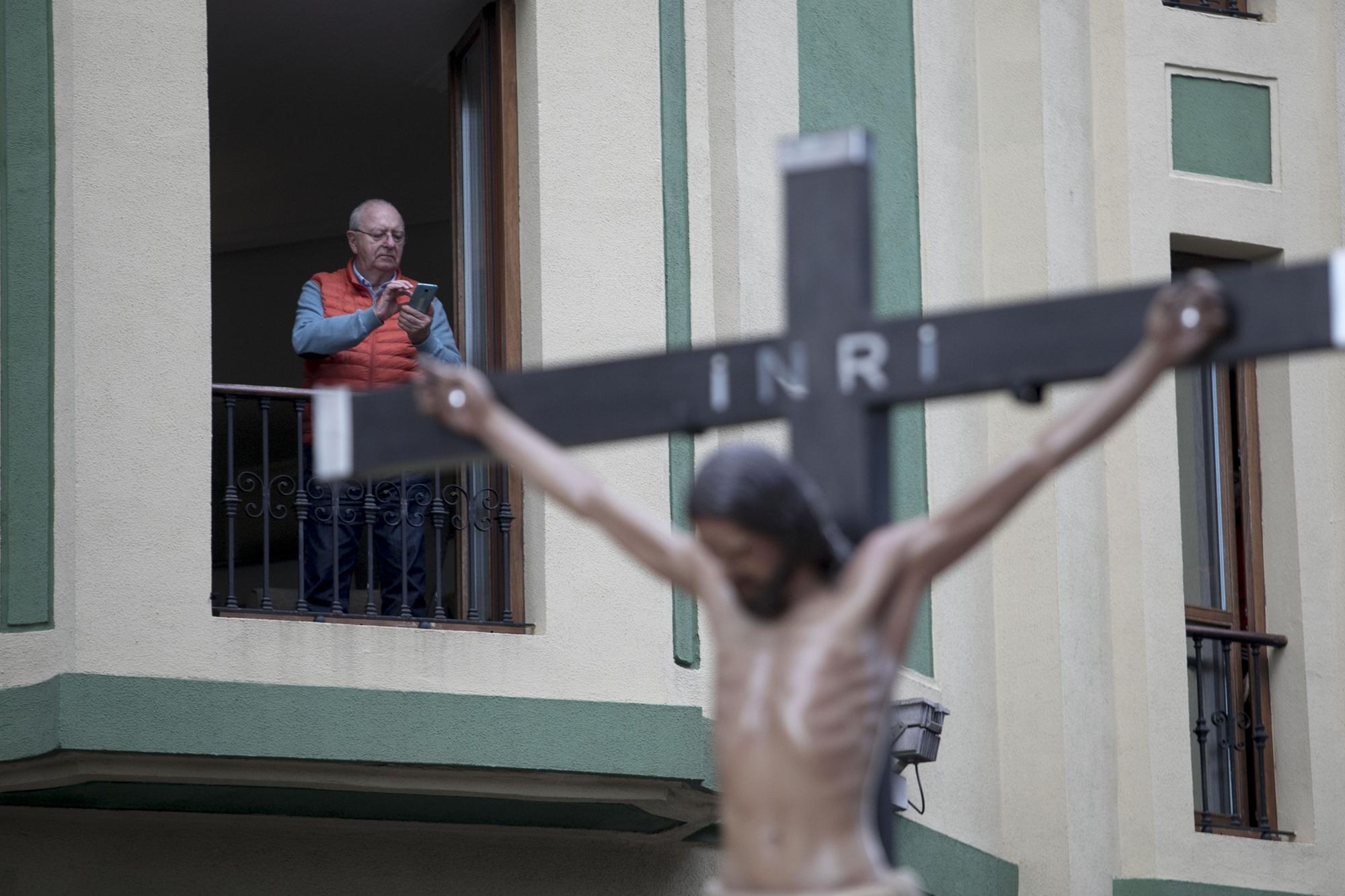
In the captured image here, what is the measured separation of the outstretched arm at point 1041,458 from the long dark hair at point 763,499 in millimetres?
161

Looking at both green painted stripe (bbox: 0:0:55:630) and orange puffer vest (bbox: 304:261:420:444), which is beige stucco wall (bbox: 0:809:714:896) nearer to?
green painted stripe (bbox: 0:0:55:630)

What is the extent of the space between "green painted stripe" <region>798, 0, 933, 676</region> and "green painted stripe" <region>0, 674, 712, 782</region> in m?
2.19

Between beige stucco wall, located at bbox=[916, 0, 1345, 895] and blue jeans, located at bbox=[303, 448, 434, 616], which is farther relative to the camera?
beige stucco wall, located at bbox=[916, 0, 1345, 895]

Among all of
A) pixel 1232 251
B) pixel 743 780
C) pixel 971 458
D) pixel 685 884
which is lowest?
pixel 685 884

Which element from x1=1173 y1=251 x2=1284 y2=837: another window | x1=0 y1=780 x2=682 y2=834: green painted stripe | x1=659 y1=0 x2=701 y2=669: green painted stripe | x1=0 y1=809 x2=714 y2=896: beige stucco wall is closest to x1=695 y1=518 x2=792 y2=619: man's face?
x1=0 y1=780 x2=682 y2=834: green painted stripe

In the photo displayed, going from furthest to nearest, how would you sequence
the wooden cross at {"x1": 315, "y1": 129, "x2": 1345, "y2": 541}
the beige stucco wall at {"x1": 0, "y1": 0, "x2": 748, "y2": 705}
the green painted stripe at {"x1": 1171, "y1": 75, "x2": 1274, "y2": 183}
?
the green painted stripe at {"x1": 1171, "y1": 75, "x2": 1274, "y2": 183}, the beige stucco wall at {"x1": 0, "y1": 0, "x2": 748, "y2": 705}, the wooden cross at {"x1": 315, "y1": 129, "x2": 1345, "y2": 541}

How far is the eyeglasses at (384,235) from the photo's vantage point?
11.7 meters

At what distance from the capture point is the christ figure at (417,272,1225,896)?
16.0ft

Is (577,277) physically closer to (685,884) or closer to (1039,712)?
(685,884)

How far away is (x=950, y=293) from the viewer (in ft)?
46.5

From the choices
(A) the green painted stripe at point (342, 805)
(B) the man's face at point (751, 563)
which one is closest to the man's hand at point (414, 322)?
(A) the green painted stripe at point (342, 805)

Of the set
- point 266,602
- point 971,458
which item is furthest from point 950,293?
point 266,602

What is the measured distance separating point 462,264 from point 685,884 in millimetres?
2973

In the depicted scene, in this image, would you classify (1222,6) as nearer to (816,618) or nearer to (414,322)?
(414,322)
